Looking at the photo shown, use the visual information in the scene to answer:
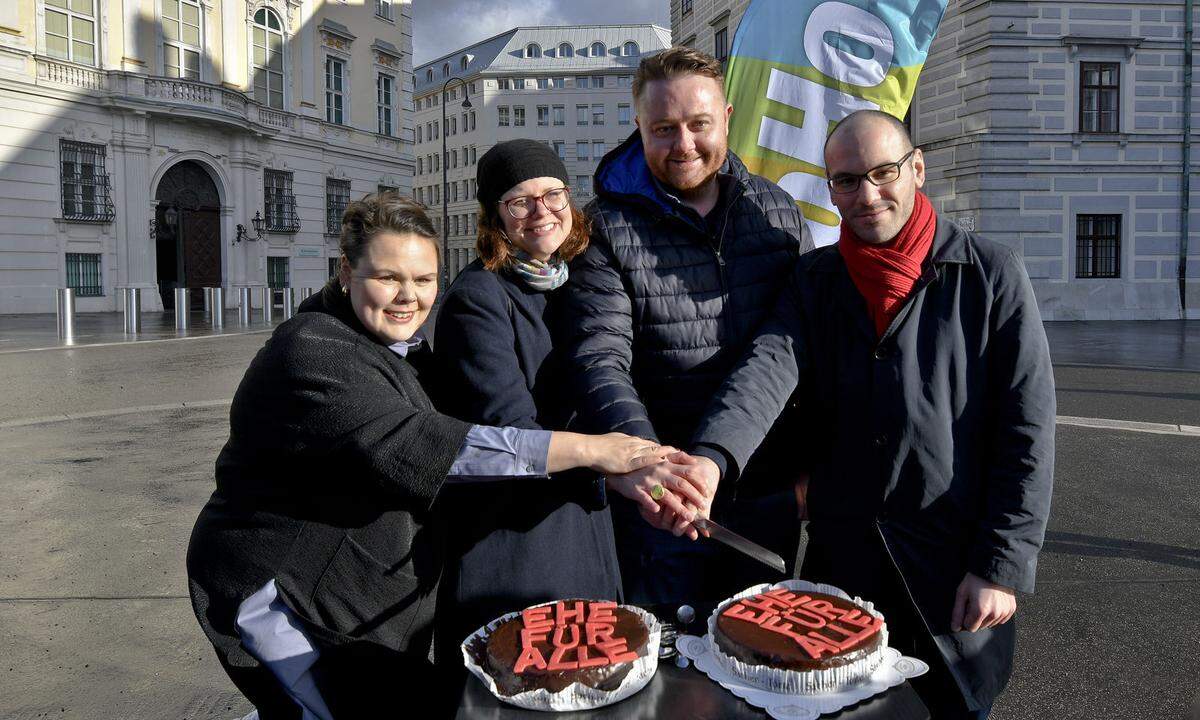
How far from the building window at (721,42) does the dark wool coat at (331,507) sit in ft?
99.9

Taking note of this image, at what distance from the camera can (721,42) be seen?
31.4 meters

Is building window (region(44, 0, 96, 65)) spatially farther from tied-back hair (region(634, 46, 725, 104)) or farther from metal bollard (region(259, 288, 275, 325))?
tied-back hair (region(634, 46, 725, 104))

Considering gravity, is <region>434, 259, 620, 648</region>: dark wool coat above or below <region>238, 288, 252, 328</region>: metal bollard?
below

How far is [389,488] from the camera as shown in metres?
2.24

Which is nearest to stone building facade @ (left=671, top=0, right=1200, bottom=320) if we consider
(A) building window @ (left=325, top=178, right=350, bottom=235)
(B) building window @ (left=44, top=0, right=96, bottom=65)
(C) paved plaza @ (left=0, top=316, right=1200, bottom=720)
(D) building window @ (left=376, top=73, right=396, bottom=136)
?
(C) paved plaza @ (left=0, top=316, right=1200, bottom=720)

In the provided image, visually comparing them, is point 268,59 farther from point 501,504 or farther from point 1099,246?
point 501,504

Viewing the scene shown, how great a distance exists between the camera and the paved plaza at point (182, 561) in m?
3.57

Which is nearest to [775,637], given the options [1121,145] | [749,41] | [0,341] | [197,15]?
[749,41]

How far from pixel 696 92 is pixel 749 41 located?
6.12 feet

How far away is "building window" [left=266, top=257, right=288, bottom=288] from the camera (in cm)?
3156

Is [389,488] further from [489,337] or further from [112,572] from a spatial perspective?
[112,572]

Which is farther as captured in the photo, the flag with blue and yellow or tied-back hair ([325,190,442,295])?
the flag with blue and yellow

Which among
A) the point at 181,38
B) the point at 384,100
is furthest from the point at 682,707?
the point at 384,100

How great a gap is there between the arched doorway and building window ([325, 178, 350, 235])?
4.89 meters
